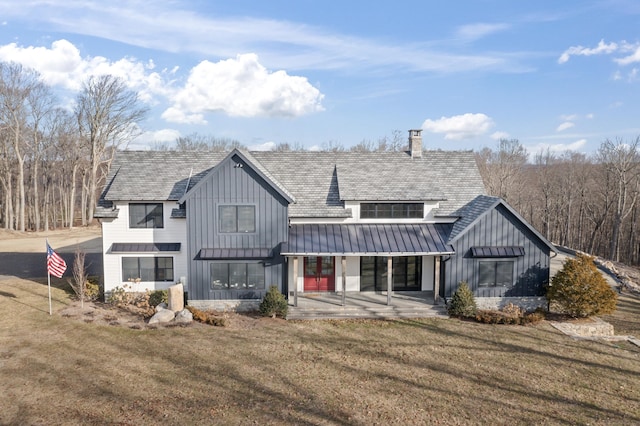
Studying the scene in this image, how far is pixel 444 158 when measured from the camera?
2583 centimetres

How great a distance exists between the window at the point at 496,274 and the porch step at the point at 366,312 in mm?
2636

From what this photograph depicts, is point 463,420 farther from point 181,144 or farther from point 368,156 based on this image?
point 181,144

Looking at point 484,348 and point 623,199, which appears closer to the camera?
point 484,348

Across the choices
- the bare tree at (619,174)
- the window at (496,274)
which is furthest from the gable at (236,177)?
the bare tree at (619,174)

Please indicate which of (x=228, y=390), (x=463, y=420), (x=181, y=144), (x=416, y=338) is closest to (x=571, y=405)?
(x=463, y=420)

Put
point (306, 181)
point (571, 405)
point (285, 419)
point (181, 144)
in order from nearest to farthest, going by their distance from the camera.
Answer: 1. point (285, 419)
2. point (571, 405)
3. point (306, 181)
4. point (181, 144)

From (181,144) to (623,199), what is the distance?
70.8 m

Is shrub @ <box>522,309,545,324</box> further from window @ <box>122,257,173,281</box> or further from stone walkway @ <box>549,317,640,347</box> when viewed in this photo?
window @ <box>122,257,173,281</box>

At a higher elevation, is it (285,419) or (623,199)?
(623,199)

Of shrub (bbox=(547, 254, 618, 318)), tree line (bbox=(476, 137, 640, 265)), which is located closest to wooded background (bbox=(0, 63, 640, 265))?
tree line (bbox=(476, 137, 640, 265))

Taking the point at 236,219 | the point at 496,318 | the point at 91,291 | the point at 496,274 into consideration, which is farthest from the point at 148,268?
the point at 496,274

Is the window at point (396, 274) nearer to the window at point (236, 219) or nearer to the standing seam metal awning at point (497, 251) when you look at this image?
the standing seam metal awning at point (497, 251)

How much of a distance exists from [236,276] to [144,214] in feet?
19.6

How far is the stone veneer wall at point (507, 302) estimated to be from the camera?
21.1 m
